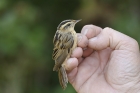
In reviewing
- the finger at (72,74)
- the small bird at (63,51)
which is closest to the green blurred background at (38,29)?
the finger at (72,74)

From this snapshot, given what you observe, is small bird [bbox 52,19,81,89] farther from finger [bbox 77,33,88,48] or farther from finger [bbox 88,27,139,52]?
finger [bbox 88,27,139,52]

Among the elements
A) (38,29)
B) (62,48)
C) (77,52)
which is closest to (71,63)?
(77,52)

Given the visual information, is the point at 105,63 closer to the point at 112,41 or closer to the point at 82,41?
the point at 112,41

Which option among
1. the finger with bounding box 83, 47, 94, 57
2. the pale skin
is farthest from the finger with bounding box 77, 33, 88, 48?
the finger with bounding box 83, 47, 94, 57

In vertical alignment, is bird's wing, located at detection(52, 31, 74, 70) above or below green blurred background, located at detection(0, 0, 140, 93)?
above

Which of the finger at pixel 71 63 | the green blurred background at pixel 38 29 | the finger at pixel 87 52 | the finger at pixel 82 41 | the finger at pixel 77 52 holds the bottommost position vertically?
the green blurred background at pixel 38 29

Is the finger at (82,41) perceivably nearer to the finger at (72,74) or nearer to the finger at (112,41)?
the finger at (112,41)

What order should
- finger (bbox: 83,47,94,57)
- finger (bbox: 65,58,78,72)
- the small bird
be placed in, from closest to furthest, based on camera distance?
finger (bbox: 65,58,78,72) → the small bird → finger (bbox: 83,47,94,57)

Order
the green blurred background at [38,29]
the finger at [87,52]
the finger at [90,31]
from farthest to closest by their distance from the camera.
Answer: the green blurred background at [38,29] → the finger at [87,52] → the finger at [90,31]
